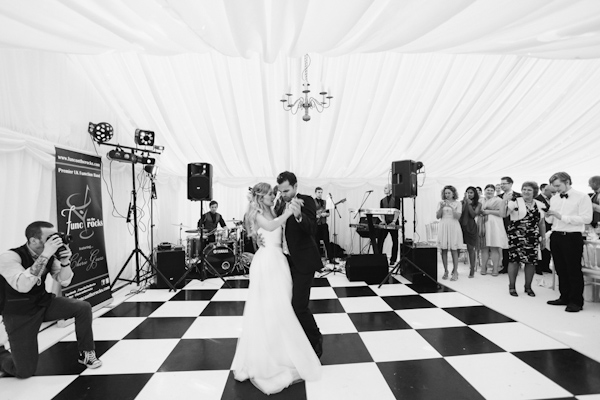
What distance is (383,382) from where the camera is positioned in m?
2.06

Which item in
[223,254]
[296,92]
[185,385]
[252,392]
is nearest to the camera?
[252,392]

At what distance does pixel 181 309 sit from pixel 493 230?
4647mm

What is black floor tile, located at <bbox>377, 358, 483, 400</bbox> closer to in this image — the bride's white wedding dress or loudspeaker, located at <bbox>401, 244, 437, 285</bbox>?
the bride's white wedding dress

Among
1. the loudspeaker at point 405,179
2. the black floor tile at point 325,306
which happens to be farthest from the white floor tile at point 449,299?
the loudspeaker at point 405,179

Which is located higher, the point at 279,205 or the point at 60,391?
the point at 279,205

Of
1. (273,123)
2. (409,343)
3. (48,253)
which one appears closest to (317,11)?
(48,253)

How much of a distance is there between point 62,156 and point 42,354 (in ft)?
6.10

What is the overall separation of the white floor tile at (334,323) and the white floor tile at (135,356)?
1.32m

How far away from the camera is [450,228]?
4.89 m

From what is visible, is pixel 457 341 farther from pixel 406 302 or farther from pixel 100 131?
pixel 100 131

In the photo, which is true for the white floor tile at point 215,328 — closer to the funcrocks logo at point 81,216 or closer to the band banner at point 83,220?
the band banner at point 83,220

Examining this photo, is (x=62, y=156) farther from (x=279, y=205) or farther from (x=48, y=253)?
(x=279, y=205)

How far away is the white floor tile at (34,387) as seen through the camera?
1.95 meters

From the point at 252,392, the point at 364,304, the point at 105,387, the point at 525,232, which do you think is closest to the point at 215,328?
the point at 105,387
